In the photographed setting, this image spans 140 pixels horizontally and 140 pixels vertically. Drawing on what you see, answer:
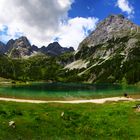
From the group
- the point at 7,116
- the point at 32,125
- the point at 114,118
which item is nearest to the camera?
the point at 32,125

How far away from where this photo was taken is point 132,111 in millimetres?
57562

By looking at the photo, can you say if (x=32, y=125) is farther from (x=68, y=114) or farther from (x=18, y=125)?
(x=68, y=114)

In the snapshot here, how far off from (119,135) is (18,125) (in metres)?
12.5

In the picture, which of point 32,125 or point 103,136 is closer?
point 103,136

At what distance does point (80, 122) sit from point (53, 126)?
514cm

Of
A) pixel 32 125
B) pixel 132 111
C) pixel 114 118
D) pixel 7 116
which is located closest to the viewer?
pixel 32 125

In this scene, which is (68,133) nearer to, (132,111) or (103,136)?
(103,136)

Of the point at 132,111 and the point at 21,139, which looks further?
the point at 132,111

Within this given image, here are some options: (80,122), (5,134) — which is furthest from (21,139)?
(80,122)

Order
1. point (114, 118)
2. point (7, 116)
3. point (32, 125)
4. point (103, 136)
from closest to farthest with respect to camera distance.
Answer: point (103, 136), point (32, 125), point (7, 116), point (114, 118)

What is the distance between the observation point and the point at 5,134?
124 feet

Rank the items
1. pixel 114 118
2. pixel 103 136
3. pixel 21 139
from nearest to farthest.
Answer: pixel 21 139 < pixel 103 136 < pixel 114 118

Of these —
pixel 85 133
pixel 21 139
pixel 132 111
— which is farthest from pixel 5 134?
pixel 132 111

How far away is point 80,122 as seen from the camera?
48156 mm
